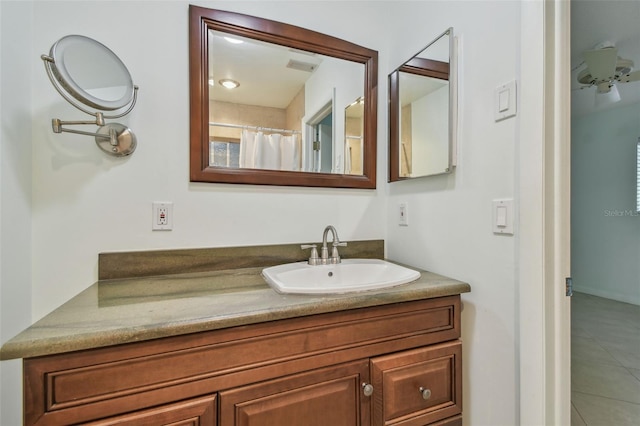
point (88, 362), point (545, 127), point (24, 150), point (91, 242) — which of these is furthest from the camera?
point (91, 242)

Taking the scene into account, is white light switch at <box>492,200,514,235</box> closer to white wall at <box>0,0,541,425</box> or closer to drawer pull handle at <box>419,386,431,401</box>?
white wall at <box>0,0,541,425</box>

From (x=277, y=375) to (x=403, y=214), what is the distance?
95cm

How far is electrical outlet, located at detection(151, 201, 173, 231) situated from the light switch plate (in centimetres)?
130

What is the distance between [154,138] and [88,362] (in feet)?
2.78

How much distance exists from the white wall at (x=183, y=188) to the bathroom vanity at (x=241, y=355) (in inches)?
5.1

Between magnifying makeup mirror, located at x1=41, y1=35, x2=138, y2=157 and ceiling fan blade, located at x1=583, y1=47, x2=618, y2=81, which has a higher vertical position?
ceiling fan blade, located at x1=583, y1=47, x2=618, y2=81

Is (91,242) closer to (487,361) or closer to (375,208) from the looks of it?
(375,208)

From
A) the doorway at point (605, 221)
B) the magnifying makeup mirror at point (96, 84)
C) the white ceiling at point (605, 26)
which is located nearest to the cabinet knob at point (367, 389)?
the magnifying makeup mirror at point (96, 84)

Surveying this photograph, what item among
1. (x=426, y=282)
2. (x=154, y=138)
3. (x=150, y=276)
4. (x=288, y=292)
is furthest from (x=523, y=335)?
(x=154, y=138)

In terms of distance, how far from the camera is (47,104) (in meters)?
1.01

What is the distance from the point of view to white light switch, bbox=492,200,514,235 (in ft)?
3.00

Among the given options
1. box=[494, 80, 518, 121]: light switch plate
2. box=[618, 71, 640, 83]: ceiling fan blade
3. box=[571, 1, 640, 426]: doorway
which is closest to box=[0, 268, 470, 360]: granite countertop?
box=[494, 80, 518, 121]: light switch plate

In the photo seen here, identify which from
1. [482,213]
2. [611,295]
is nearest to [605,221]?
[611,295]

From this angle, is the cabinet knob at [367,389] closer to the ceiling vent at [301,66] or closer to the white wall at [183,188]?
the white wall at [183,188]
